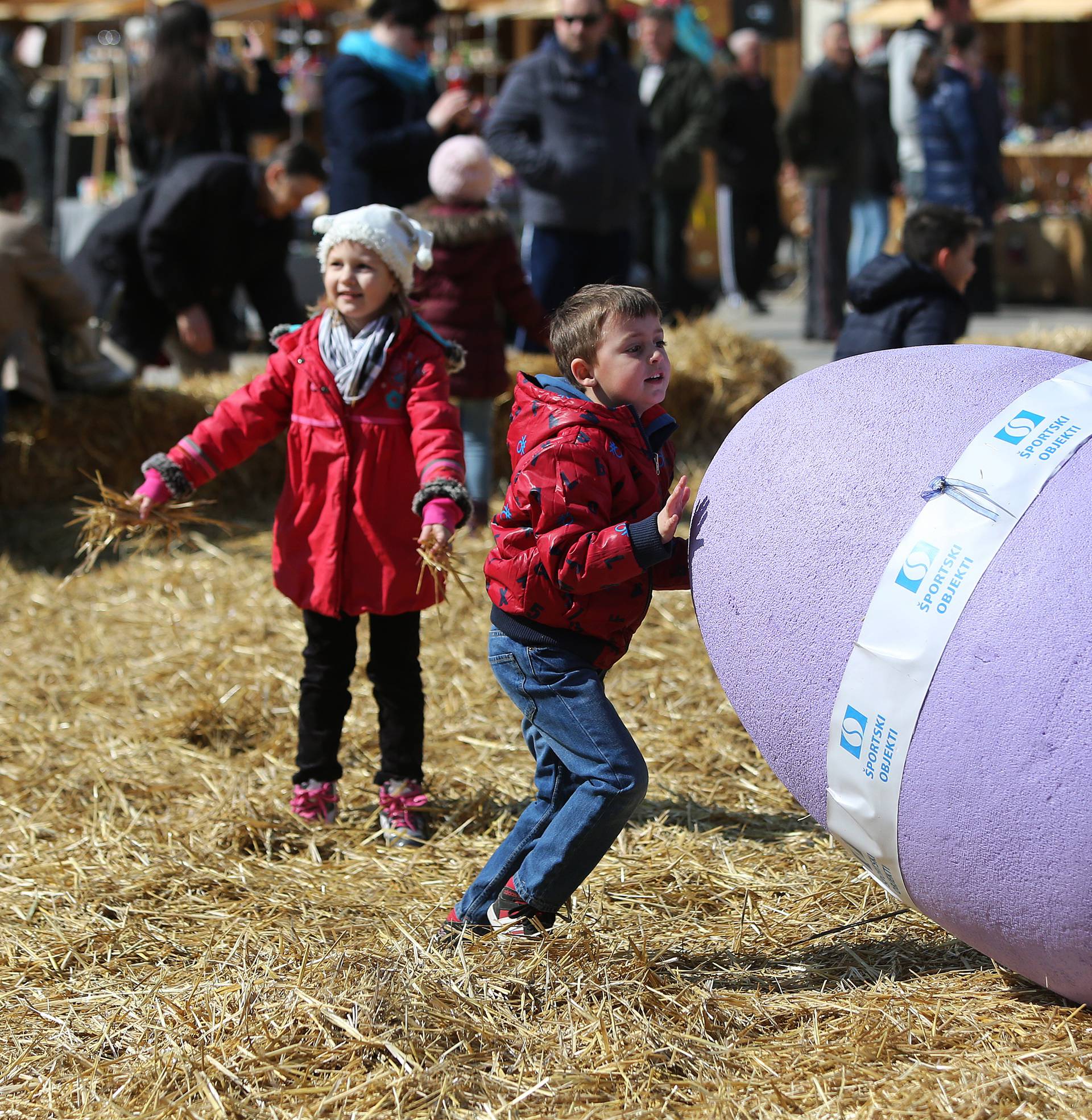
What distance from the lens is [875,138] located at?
41.5 feet

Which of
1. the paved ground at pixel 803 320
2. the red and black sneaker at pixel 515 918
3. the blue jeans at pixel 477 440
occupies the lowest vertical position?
the red and black sneaker at pixel 515 918

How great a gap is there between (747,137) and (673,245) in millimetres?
1798

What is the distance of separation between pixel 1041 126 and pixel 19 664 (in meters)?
17.0

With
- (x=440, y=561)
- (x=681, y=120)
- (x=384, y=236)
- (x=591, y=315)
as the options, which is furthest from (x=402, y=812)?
(x=681, y=120)

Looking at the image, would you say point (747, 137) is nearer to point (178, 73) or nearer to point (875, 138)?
point (875, 138)

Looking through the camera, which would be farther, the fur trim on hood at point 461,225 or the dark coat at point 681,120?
the dark coat at point 681,120

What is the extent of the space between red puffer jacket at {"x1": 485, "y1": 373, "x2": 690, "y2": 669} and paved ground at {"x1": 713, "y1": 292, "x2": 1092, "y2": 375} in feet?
23.8

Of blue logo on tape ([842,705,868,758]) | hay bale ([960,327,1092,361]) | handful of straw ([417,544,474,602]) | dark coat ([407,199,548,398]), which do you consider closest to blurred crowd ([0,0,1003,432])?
dark coat ([407,199,548,398])

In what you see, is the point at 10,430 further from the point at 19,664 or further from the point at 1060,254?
the point at 1060,254

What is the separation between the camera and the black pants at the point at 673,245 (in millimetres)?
12305

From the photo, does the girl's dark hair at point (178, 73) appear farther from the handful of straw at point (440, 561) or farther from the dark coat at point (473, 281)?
the handful of straw at point (440, 561)

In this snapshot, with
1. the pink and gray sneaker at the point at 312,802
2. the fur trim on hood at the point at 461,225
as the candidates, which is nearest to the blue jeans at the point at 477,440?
the fur trim on hood at the point at 461,225

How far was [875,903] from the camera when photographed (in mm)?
3803

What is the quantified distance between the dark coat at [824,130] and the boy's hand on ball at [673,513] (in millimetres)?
9308
